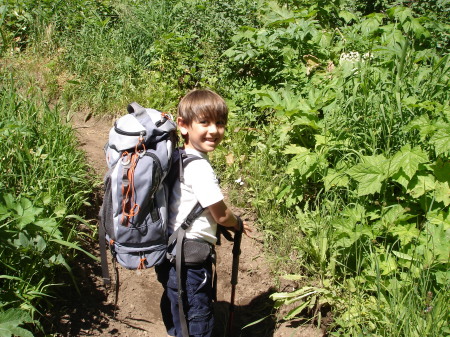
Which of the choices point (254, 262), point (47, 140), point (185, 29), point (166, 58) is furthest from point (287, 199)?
point (185, 29)

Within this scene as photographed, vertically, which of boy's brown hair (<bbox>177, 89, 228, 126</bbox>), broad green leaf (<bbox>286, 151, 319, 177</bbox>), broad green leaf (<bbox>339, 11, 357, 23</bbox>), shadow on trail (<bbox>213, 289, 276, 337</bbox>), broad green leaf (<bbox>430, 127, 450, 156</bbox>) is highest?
broad green leaf (<bbox>339, 11, 357, 23</bbox>)

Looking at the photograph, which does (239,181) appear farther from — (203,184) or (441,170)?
(203,184)

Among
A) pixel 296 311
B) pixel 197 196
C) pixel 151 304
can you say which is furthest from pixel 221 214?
pixel 151 304

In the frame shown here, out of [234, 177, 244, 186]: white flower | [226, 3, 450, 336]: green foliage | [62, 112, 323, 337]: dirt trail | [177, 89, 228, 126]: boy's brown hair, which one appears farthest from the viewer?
[234, 177, 244, 186]: white flower

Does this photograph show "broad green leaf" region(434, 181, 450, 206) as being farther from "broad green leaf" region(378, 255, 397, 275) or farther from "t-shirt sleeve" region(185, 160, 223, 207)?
"t-shirt sleeve" region(185, 160, 223, 207)

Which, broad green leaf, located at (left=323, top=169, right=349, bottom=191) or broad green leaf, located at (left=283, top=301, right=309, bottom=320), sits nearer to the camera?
broad green leaf, located at (left=283, top=301, right=309, bottom=320)

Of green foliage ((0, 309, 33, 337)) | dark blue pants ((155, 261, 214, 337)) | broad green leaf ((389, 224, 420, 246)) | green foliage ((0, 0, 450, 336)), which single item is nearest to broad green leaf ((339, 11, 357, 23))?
green foliage ((0, 0, 450, 336))

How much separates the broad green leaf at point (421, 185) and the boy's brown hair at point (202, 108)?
1.23m

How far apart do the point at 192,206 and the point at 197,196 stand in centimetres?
11

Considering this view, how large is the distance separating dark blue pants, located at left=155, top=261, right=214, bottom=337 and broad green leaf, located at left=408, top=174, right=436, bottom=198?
4.25ft

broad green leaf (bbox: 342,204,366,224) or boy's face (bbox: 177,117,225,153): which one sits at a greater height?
boy's face (bbox: 177,117,225,153)

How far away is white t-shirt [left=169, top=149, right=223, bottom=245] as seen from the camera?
2246mm

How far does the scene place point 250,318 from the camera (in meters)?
3.25

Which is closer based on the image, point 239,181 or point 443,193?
point 443,193
